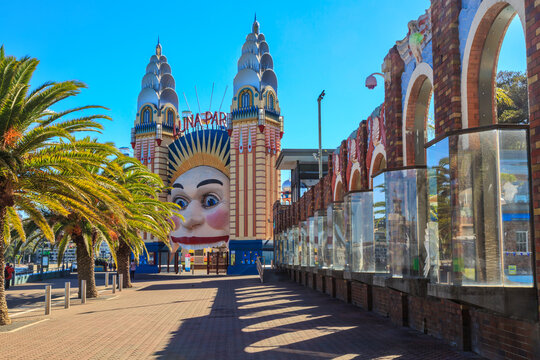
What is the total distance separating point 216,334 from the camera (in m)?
11.9

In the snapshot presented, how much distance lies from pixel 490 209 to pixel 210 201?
4325cm

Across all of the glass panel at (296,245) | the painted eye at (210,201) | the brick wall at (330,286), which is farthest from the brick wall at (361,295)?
the painted eye at (210,201)

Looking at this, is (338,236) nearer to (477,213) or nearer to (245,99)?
(477,213)

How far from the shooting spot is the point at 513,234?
696 cm

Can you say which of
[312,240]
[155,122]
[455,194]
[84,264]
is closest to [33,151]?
[84,264]

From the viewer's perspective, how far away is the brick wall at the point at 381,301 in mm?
14047

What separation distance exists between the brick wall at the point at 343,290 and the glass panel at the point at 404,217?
7599 mm

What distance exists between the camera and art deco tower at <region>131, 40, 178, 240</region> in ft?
173

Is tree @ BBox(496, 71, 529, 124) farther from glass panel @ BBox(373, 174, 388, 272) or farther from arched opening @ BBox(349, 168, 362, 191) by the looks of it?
glass panel @ BBox(373, 174, 388, 272)

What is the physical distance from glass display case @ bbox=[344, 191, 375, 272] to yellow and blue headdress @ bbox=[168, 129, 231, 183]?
34846mm

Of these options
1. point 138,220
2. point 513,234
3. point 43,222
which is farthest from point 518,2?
point 138,220

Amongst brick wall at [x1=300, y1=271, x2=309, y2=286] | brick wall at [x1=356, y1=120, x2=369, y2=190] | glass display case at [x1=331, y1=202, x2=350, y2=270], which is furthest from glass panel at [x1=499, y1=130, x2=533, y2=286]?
brick wall at [x1=300, y1=271, x2=309, y2=286]

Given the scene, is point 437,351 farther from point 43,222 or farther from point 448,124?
point 43,222

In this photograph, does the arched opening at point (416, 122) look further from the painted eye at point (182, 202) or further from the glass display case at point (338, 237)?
the painted eye at point (182, 202)
